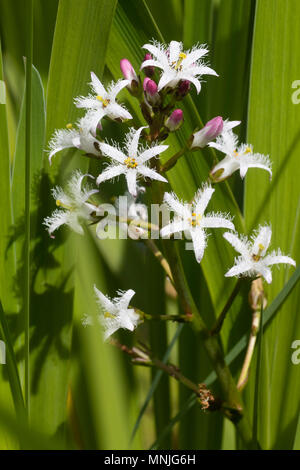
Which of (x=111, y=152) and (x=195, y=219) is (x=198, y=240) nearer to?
(x=195, y=219)

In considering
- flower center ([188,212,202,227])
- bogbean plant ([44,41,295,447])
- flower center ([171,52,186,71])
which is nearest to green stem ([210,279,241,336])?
bogbean plant ([44,41,295,447])

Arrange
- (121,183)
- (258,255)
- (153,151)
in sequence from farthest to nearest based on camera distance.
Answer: (121,183), (258,255), (153,151)

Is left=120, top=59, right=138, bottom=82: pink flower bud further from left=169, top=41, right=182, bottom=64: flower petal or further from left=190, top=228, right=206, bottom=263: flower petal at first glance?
left=190, top=228, right=206, bottom=263: flower petal

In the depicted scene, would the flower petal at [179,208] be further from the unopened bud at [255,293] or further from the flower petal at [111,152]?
the unopened bud at [255,293]

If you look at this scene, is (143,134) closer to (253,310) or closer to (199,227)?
(199,227)

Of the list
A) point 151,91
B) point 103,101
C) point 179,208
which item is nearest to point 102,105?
point 103,101
